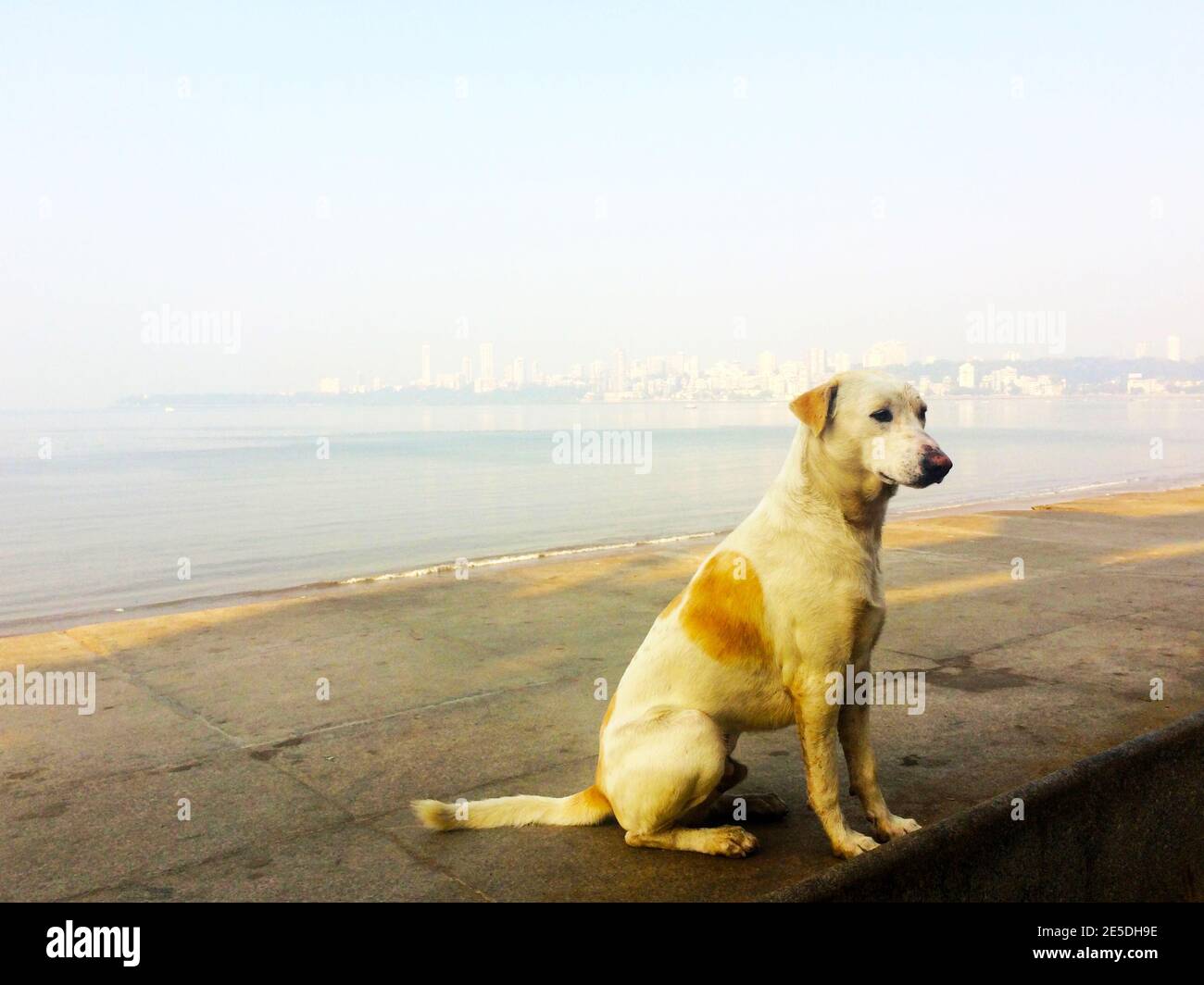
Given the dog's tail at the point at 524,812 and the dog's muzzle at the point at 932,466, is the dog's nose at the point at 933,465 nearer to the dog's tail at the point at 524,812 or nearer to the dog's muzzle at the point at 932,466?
the dog's muzzle at the point at 932,466

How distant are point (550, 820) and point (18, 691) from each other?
4130 mm

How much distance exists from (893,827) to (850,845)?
0.83ft

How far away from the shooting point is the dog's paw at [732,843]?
349cm

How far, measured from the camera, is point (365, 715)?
5.44 metres

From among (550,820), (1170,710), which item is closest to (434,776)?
(550,820)

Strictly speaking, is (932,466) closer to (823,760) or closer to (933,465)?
(933,465)

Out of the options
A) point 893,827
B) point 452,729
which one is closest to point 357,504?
point 452,729

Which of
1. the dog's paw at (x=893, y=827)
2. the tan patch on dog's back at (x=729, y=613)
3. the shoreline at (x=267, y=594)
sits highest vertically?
the tan patch on dog's back at (x=729, y=613)

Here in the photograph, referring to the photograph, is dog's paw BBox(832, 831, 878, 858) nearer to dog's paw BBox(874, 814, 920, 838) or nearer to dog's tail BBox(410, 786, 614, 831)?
dog's paw BBox(874, 814, 920, 838)

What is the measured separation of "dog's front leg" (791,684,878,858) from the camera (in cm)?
335

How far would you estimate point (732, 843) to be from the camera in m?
3.50

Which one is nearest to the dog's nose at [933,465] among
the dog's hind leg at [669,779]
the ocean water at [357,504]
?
the dog's hind leg at [669,779]

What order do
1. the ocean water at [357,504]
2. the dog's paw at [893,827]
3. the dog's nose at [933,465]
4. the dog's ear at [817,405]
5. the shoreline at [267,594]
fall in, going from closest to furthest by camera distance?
1. the dog's nose at [933,465]
2. the dog's ear at [817,405]
3. the dog's paw at [893,827]
4. the shoreline at [267,594]
5. the ocean water at [357,504]
